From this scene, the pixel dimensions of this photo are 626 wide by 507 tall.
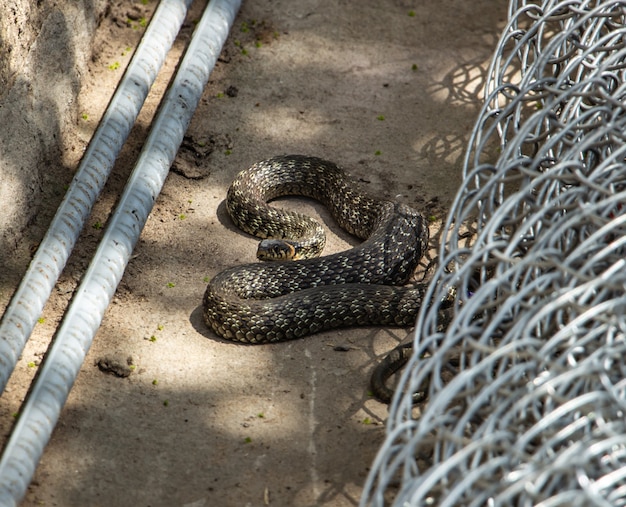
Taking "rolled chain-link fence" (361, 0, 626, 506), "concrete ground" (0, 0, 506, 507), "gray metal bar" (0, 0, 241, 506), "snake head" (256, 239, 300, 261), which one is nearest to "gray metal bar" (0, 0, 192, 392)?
"gray metal bar" (0, 0, 241, 506)

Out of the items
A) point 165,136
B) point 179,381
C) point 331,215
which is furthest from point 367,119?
point 179,381

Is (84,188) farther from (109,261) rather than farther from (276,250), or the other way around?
(276,250)

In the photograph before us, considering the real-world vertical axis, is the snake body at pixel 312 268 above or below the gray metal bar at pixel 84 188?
below

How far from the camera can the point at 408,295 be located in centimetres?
635

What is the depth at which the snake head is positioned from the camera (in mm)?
6883

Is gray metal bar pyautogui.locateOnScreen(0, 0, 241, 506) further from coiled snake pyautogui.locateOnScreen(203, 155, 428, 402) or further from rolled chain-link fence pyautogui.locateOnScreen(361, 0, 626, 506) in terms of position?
rolled chain-link fence pyautogui.locateOnScreen(361, 0, 626, 506)

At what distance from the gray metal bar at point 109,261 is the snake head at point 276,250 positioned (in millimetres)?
952

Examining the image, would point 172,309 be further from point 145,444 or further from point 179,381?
point 145,444

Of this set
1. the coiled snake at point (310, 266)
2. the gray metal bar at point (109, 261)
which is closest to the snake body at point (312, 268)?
the coiled snake at point (310, 266)

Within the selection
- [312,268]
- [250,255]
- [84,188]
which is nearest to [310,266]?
[312,268]

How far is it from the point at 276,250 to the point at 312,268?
1.36 ft

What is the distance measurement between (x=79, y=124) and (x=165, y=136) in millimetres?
1085

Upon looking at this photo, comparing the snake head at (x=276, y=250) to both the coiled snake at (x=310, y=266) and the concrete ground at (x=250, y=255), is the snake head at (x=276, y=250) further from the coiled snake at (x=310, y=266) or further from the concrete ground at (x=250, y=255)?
the concrete ground at (x=250, y=255)

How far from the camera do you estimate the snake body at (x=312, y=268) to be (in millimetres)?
6172
